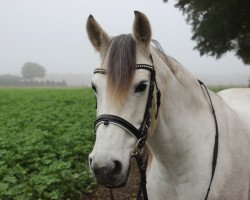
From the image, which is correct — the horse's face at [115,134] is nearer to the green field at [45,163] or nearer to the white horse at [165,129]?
the white horse at [165,129]

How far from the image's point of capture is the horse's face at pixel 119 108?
2.13 meters

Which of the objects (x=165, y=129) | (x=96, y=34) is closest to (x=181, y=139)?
(x=165, y=129)

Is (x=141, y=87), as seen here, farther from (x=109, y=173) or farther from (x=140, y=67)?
(x=109, y=173)

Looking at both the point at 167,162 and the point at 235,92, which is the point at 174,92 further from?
the point at 235,92

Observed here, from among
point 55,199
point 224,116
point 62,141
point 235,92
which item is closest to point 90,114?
point 62,141

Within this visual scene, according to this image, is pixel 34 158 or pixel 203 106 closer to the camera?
pixel 203 106

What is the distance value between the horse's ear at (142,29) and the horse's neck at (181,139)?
1.19 feet

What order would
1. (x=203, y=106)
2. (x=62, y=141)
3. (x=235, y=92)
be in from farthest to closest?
(x=62, y=141), (x=235, y=92), (x=203, y=106)

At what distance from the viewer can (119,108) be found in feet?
7.43

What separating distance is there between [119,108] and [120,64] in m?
0.27

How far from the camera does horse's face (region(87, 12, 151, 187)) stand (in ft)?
6.98

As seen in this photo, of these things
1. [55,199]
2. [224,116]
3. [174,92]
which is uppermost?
[174,92]

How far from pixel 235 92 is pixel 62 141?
4.74m

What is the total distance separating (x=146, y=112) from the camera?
238cm
